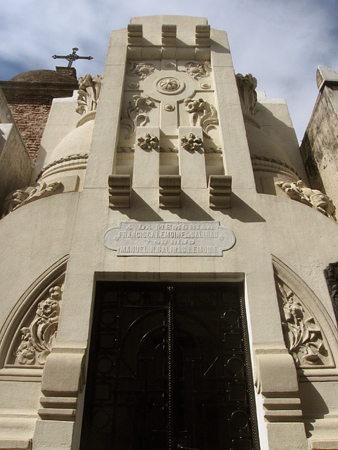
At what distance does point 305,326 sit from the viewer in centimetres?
625

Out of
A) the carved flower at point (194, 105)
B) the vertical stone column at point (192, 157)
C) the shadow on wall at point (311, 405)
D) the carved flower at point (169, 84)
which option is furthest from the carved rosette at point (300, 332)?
the carved flower at point (169, 84)

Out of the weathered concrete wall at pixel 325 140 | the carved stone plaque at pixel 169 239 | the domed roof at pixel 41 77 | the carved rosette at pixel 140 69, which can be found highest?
the domed roof at pixel 41 77

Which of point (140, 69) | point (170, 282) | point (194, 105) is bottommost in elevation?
point (170, 282)

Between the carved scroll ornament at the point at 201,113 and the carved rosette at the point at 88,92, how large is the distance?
127 inches

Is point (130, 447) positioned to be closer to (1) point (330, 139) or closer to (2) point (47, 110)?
(1) point (330, 139)

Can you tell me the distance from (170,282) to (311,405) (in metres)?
2.87

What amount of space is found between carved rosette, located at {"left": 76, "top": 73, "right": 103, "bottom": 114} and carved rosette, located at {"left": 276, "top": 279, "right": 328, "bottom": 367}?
8309 millimetres

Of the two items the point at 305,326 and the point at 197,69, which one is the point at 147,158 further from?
the point at 305,326

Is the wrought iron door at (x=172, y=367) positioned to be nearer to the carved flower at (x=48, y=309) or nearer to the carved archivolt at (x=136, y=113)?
the carved flower at (x=48, y=309)

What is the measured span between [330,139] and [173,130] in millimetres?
4059

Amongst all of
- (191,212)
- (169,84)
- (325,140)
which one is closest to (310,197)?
(325,140)

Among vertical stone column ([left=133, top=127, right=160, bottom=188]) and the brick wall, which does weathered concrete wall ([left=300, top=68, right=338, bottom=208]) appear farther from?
the brick wall

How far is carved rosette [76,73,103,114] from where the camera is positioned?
38.8 ft

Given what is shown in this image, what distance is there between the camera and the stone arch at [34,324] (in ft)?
19.4
